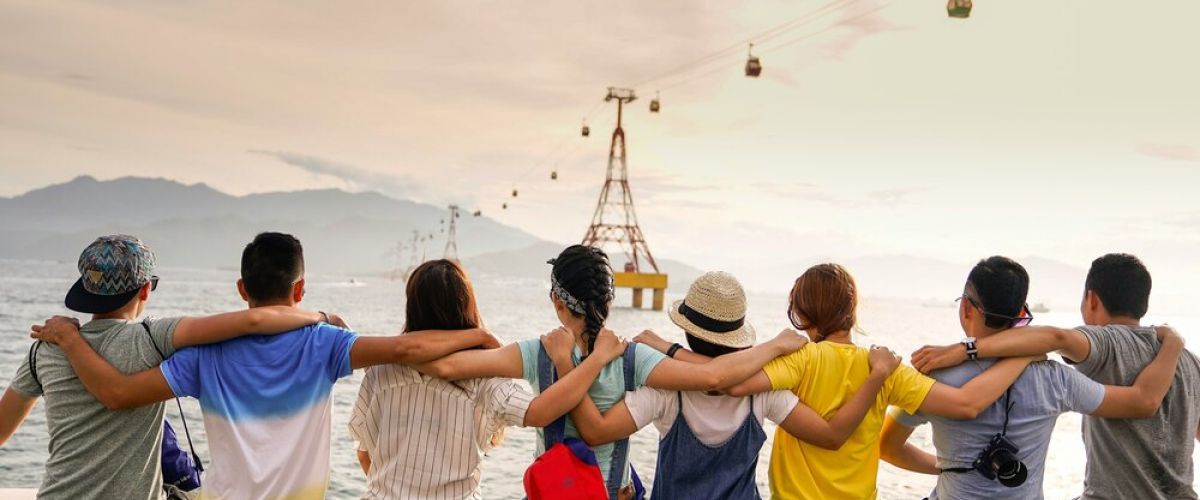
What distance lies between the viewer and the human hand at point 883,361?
2.53 metres

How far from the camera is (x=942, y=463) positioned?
277 cm

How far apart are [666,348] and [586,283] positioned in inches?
13.6

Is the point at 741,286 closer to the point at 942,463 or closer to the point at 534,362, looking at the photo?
the point at 534,362

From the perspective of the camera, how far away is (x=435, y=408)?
2.55m

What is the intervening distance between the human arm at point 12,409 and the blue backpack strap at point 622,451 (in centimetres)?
183

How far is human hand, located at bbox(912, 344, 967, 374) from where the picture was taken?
260cm

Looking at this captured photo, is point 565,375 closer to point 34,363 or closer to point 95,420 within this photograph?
point 95,420

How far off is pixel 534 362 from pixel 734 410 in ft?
2.09

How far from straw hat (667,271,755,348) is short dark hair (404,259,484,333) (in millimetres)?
657

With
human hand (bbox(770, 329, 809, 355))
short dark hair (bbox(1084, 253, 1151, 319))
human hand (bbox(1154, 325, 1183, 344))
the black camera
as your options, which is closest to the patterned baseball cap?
human hand (bbox(770, 329, 809, 355))

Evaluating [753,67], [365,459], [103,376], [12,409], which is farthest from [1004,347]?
[753,67]

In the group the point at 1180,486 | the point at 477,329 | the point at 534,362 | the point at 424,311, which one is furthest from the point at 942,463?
the point at 424,311

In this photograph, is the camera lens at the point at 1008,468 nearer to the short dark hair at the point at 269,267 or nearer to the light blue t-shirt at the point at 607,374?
the light blue t-shirt at the point at 607,374

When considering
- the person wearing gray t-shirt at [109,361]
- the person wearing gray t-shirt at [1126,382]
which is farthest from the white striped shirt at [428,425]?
the person wearing gray t-shirt at [1126,382]
